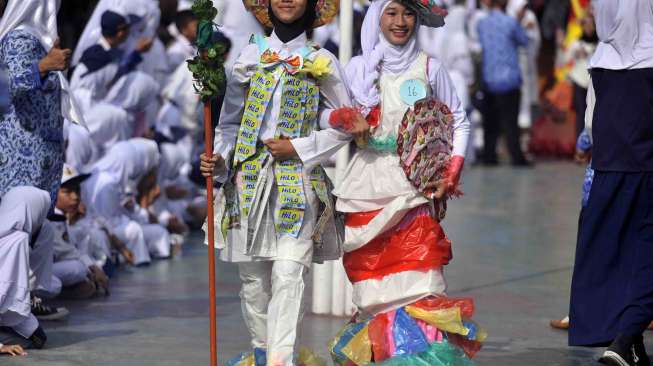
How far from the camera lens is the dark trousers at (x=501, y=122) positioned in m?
17.7

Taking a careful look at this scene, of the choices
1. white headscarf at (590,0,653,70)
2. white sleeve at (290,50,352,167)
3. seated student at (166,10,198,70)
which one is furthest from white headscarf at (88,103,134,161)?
white headscarf at (590,0,653,70)

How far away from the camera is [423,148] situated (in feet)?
20.8

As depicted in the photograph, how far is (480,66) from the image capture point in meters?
17.9

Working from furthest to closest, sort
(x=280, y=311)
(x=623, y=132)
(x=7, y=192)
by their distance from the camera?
1. (x=7, y=192)
2. (x=623, y=132)
3. (x=280, y=311)

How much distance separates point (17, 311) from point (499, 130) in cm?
1223

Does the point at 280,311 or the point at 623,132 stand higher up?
the point at 623,132

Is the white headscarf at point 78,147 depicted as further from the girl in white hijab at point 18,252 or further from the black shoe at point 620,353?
the black shoe at point 620,353

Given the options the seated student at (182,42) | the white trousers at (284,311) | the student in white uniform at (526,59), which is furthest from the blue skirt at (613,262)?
the student in white uniform at (526,59)

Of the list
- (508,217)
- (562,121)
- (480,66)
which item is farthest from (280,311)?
(562,121)

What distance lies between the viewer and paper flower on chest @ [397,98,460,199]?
6.31m

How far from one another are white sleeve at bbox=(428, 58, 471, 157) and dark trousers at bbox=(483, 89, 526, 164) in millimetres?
11248

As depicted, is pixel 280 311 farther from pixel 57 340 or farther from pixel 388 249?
pixel 57 340

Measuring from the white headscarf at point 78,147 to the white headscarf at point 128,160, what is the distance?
29 cm

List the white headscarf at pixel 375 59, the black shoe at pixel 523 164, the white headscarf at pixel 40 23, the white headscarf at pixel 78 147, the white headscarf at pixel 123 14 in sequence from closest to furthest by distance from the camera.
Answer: the white headscarf at pixel 375 59, the white headscarf at pixel 40 23, the white headscarf at pixel 78 147, the white headscarf at pixel 123 14, the black shoe at pixel 523 164
